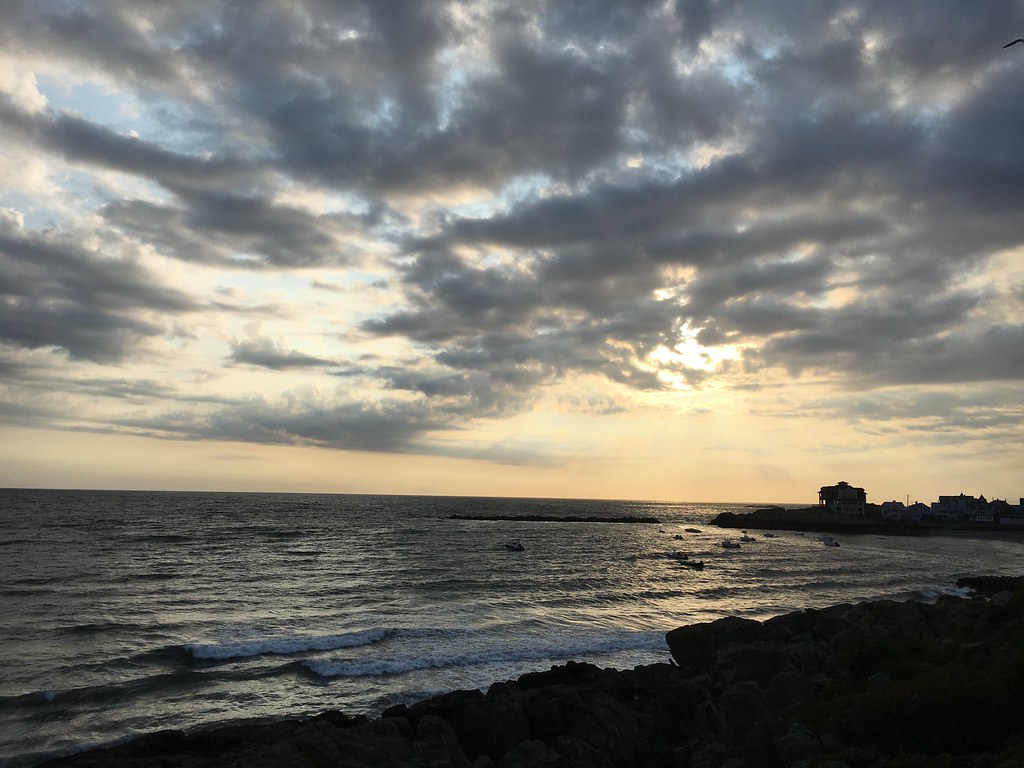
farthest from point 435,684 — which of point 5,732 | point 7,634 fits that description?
point 7,634

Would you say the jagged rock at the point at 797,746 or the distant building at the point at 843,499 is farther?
the distant building at the point at 843,499

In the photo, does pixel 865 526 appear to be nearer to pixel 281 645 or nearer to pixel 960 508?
pixel 960 508

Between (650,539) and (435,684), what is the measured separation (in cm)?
9763

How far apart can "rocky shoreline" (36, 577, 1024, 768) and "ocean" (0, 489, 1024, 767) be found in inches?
245

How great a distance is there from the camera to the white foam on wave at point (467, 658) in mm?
26880

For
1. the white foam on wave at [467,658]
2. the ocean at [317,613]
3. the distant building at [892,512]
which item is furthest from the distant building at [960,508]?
the white foam on wave at [467,658]

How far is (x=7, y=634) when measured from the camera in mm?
31188

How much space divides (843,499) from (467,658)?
6606 inches

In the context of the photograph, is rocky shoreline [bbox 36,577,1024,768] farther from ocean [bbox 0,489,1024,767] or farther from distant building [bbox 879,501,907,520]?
distant building [bbox 879,501,907,520]

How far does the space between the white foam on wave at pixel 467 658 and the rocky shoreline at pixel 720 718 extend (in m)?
7.10

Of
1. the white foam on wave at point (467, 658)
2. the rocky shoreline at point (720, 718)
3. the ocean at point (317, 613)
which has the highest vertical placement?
the rocky shoreline at point (720, 718)

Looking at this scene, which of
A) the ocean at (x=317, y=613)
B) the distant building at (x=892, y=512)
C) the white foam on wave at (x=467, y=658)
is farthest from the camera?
the distant building at (x=892, y=512)

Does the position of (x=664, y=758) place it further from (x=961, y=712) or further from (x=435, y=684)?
(x=435, y=684)

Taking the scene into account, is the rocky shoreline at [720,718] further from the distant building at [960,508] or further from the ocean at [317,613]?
the distant building at [960,508]
